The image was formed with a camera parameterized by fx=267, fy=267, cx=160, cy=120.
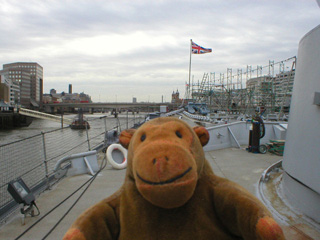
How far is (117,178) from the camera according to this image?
5945mm

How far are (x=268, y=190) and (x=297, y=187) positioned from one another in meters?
0.94

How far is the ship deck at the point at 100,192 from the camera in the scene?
3414mm

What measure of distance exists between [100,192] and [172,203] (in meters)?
3.80

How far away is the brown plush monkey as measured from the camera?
148cm

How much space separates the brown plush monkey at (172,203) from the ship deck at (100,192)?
197 centimetres

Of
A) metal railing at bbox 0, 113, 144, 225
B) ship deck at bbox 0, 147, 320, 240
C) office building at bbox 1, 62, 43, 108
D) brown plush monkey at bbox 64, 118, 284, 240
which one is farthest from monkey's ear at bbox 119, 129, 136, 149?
office building at bbox 1, 62, 43, 108

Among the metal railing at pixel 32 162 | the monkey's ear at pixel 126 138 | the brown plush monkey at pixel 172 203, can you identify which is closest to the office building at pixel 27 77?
the metal railing at pixel 32 162

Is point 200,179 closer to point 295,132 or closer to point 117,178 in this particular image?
point 295,132

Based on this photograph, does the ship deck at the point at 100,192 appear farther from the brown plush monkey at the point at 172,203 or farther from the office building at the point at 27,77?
the office building at the point at 27,77

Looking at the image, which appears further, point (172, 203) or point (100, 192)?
point (100, 192)

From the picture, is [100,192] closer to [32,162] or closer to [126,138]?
[126,138]

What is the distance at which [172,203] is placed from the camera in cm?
150

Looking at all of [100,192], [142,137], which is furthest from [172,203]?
[100,192]

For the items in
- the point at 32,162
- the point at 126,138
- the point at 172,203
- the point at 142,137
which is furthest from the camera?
the point at 32,162
